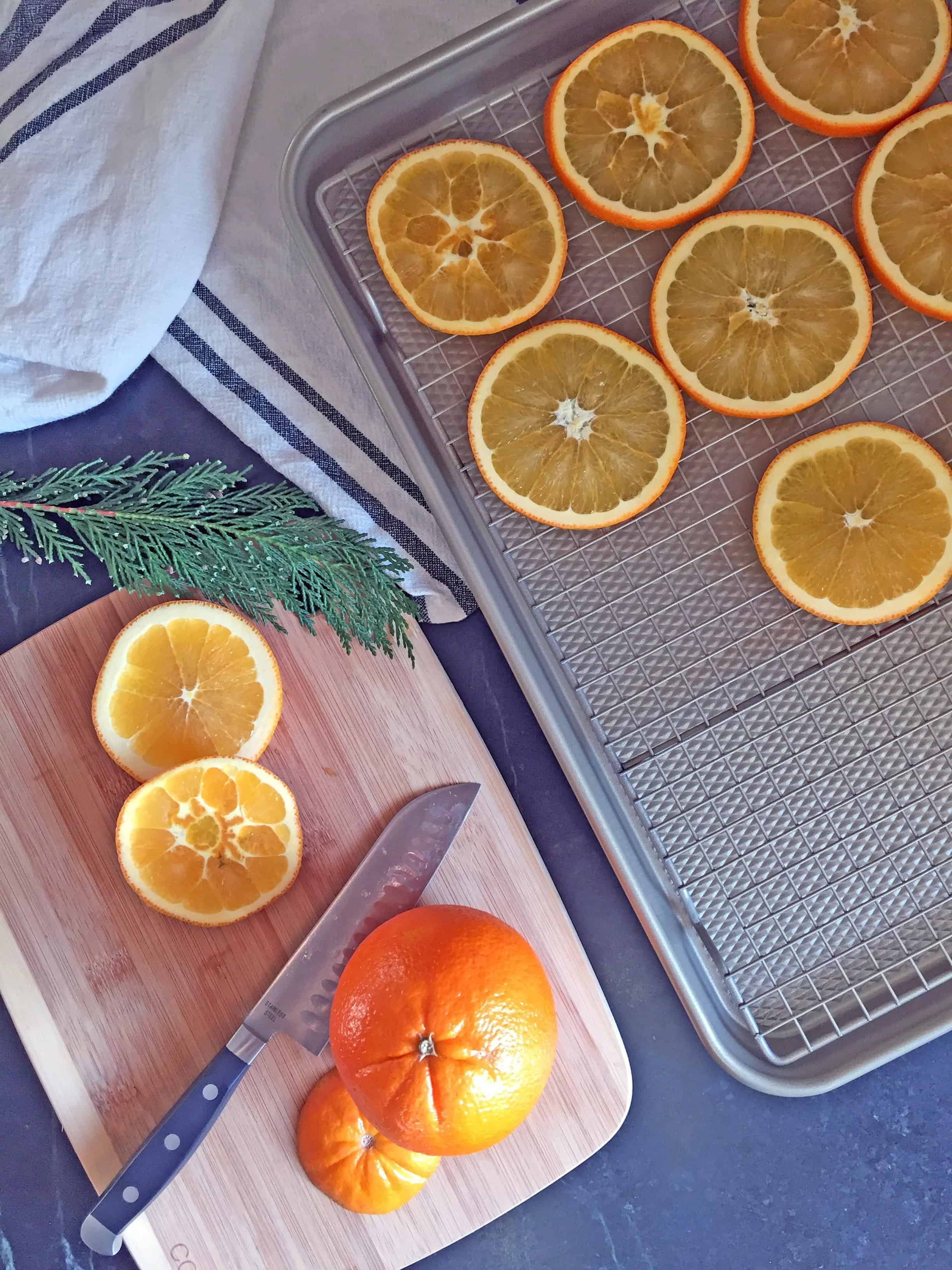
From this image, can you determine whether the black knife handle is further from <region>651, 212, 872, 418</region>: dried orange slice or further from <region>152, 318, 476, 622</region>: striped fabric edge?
<region>651, 212, 872, 418</region>: dried orange slice

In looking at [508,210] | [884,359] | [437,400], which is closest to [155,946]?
[437,400]

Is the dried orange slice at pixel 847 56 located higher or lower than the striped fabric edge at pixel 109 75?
lower

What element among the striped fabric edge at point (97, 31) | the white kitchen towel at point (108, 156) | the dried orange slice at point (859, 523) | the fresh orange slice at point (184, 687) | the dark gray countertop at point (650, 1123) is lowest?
the dark gray countertop at point (650, 1123)

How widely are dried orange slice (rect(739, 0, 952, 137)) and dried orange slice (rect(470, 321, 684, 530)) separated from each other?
36cm

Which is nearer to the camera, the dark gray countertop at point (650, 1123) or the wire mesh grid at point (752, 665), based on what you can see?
the wire mesh grid at point (752, 665)

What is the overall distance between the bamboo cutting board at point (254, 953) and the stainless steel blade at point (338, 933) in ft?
0.14

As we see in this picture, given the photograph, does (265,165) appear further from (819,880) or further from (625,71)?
(819,880)

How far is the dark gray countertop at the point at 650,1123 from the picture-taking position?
1.29m

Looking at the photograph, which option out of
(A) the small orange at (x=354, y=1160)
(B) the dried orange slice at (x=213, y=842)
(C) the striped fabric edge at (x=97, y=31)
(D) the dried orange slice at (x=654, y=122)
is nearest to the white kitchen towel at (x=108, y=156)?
(C) the striped fabric edge at (x=97, y=31)

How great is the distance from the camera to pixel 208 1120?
1189 millimetres

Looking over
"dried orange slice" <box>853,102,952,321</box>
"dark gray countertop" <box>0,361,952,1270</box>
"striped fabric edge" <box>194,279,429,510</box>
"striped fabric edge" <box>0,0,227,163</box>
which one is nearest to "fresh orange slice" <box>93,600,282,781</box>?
"dark gray countertop" <box>0,361,952,1270</box>

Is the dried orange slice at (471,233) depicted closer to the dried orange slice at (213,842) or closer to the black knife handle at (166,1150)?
the dried orange slice at (213,842)

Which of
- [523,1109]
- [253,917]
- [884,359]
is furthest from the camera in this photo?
[253,917]

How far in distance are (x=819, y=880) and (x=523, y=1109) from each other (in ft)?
1.50
